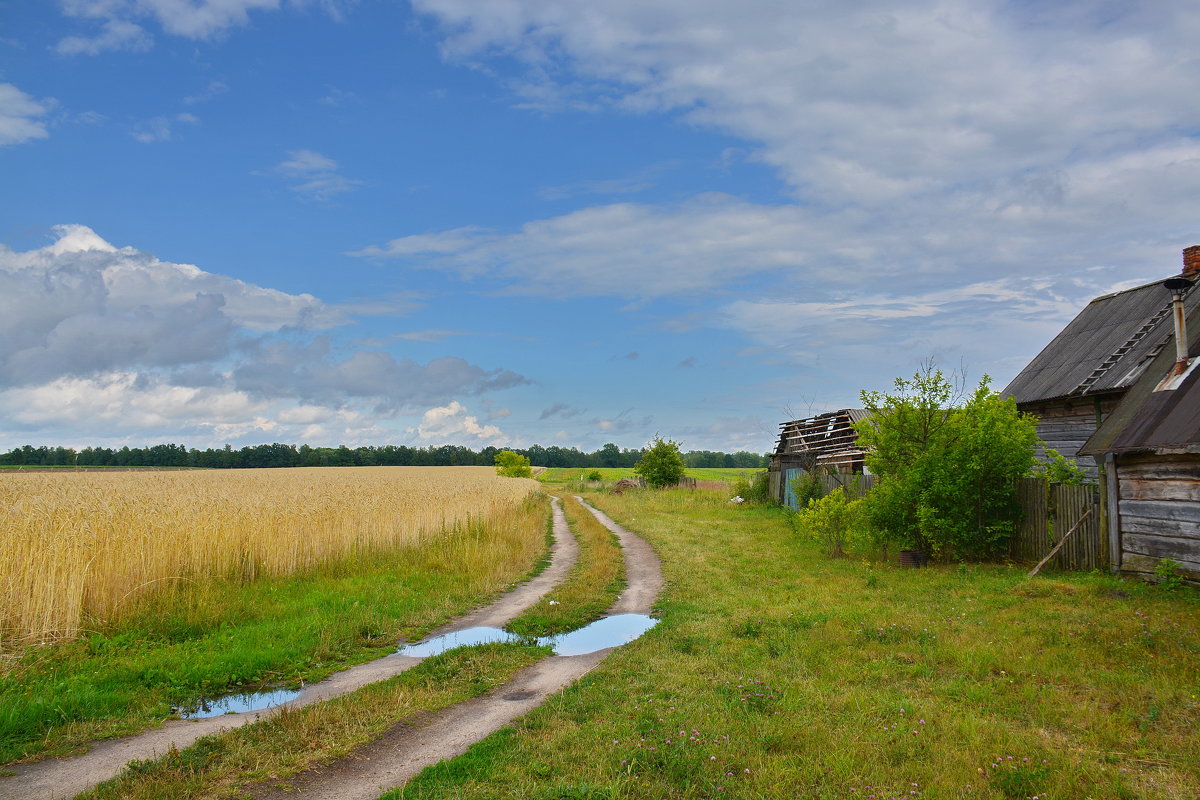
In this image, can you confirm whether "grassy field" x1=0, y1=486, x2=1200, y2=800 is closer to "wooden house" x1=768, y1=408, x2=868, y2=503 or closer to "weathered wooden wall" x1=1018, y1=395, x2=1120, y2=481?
"weathered wooden wall" x1=1018, y1=395, x2=1120, y2=481

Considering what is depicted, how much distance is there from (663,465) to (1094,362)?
3132cm

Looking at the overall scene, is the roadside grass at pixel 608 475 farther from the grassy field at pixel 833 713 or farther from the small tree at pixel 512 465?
the grassy field at pixel 833 713

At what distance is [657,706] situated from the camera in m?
7.01

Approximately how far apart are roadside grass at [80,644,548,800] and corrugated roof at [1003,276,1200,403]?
65.7ft

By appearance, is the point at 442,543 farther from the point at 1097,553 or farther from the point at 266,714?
the point at 1097,553

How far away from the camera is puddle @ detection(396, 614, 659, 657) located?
9727 mm

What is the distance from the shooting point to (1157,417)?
13281 millimetres

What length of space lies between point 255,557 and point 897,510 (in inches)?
545

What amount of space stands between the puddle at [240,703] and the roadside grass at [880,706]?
3.04m

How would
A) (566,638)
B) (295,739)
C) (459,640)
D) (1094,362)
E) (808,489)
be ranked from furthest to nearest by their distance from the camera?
1. (808,489)
2. (1094,362)
3. (566,638)
4. (459,640)
5. (295,739)

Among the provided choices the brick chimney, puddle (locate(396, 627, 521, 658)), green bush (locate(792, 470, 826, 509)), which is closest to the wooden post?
the brick chimney

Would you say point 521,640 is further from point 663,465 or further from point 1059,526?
point 663,465

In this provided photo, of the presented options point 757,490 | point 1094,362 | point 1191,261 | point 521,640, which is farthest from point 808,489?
point 521,640

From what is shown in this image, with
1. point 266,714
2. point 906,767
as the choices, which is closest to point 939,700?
point 906,767
